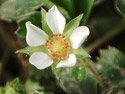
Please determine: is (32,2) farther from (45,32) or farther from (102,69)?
(102,69)

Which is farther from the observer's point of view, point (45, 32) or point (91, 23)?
point (91, 23)

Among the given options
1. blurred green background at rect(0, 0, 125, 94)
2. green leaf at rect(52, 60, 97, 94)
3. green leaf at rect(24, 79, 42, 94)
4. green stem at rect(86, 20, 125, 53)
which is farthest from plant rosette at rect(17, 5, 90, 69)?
green stem at rect(86, 20, 125, 53)

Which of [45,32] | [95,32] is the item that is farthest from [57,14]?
[95,32]

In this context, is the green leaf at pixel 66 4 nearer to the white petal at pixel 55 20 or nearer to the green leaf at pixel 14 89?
the white petal at pixel 55 20

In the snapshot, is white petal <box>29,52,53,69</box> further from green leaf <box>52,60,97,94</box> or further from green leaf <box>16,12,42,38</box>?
green leaf <box>52,60,97,94</box>

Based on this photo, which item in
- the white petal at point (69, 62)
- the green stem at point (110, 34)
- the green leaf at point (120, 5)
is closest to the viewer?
the white petal at point (69, 62)

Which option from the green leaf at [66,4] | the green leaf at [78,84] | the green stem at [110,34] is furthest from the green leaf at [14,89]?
the green stem at [110,34]
